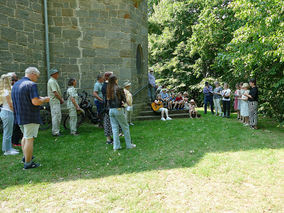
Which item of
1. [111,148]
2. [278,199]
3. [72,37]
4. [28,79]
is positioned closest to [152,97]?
[72,37]

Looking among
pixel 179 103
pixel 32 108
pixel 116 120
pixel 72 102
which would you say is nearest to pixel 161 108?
pixel 179 103

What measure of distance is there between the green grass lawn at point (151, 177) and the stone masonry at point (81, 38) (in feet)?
12.0

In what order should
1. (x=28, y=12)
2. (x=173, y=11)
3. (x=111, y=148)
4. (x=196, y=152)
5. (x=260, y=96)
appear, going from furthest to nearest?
(x=173, y=11), (x=260, y=96), (x=28, y=12), (x=111, y=148), (x=196, y=152)

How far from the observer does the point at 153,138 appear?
6.56 m

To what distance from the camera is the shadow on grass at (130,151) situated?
Result: 414 centimetres

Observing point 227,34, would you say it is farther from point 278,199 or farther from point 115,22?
point 278,199

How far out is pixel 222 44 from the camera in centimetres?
1358

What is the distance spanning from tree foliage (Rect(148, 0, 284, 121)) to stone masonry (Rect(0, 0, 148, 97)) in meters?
4.32

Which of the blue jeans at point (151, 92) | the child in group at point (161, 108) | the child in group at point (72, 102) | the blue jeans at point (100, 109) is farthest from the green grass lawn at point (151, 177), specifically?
the blue jeans at point (151, 92)

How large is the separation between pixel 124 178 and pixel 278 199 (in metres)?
2.31

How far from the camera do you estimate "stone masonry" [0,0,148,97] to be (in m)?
8.08

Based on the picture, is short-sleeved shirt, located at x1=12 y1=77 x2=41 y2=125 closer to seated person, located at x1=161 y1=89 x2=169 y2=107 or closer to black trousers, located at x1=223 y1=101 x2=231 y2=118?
seated person, located at x1=161 y1=89 x2=169 y2=107

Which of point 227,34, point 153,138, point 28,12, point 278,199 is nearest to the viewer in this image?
point 278,199

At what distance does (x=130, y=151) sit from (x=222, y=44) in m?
10.9
